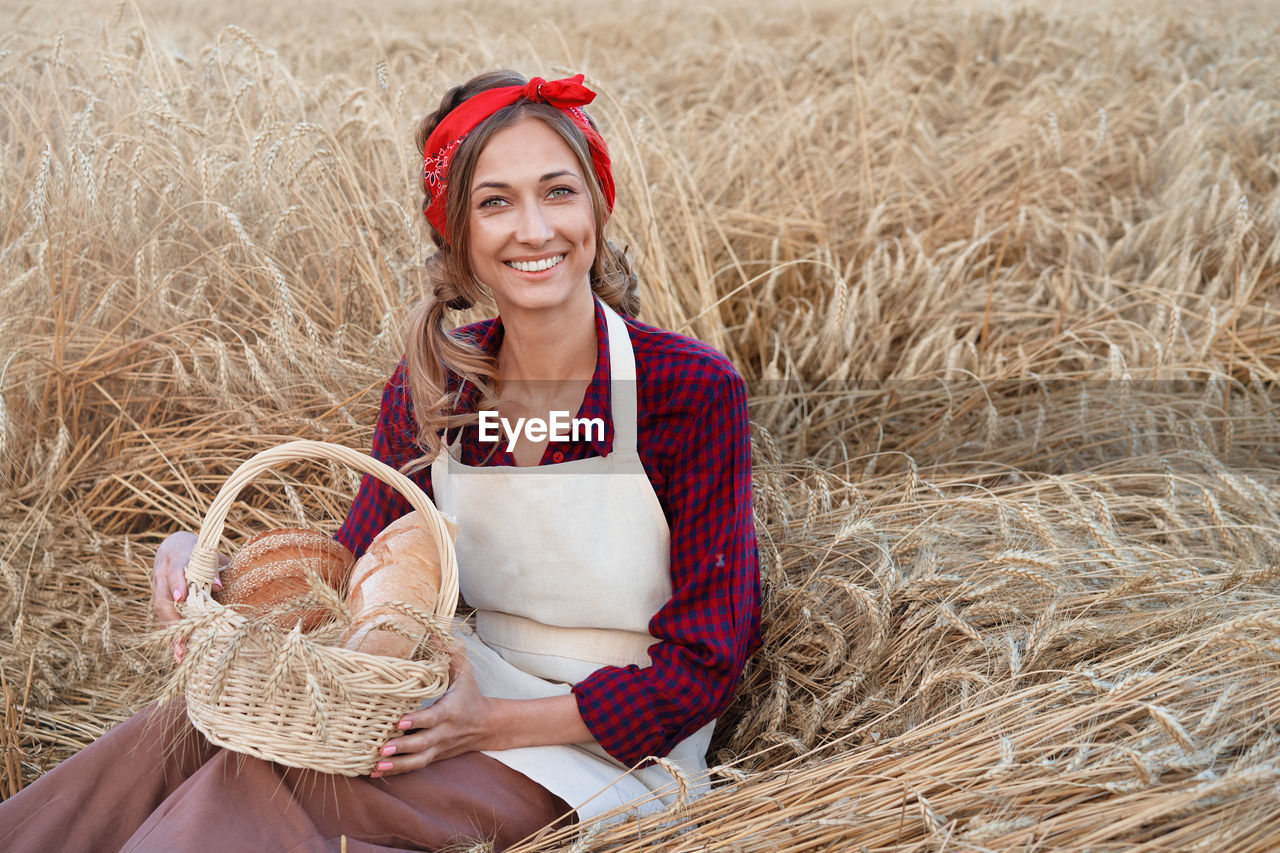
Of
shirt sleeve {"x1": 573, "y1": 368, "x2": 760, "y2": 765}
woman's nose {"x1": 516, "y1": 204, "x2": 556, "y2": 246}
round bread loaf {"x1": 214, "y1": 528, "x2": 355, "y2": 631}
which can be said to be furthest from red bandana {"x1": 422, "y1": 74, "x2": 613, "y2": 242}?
round bread loaf {"x1": 214, "y1": 528, "x2": 355, "y2": 631}

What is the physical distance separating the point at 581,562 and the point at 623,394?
317mm

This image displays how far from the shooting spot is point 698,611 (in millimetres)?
1775

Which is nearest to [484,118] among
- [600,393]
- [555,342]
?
[555,342]

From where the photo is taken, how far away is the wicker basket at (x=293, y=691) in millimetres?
1356

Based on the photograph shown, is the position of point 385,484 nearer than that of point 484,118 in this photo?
No

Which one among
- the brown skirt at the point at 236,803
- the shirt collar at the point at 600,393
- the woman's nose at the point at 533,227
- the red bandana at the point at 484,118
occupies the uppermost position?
the red bandana at the point at 484,118

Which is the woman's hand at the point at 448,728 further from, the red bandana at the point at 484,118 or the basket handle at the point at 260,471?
the red bandana at the point at 484,118

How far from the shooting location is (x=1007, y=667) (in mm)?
1834

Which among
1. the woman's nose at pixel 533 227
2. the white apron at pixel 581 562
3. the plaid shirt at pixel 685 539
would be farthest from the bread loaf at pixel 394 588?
the woman's nose at pixel 533 227

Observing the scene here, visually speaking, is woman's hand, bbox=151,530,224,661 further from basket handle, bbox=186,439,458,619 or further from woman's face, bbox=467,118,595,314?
woman's face, bbox=467,118,595,314

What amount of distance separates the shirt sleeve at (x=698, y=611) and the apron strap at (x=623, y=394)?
0.10m

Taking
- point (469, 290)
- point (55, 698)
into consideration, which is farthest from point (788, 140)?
point (55, 698)

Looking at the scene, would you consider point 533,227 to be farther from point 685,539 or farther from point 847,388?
point 847,388

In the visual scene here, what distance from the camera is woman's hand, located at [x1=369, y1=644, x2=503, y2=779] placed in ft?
4.99
